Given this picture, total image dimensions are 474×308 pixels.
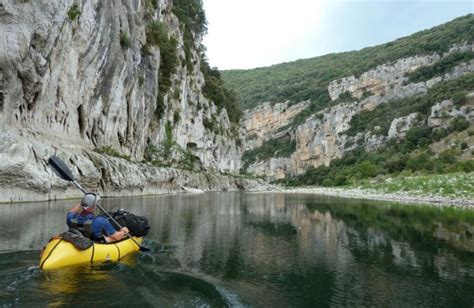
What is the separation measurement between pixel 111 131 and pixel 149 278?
32347mm

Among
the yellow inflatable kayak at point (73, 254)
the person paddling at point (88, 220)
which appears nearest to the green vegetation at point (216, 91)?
the person paddling at point (88, 220)

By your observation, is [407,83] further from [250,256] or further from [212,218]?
[250,256]

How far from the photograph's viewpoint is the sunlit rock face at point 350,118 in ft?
328

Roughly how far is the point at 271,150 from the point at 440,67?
70185mm

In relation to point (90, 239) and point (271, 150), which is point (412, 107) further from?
point (90, 239)

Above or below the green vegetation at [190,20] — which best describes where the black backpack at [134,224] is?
below

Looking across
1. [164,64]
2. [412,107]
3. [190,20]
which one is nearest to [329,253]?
[164,64]

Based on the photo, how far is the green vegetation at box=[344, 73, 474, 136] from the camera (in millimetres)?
79688

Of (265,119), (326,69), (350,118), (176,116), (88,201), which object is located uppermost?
(326,69)

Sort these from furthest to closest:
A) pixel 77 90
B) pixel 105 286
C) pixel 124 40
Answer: pixel 124 40 < pixel 77 90 < pixel 105 286

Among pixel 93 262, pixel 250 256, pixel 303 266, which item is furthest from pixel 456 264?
pixel 93 262

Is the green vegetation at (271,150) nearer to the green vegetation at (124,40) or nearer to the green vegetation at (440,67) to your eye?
the green vegetation at (440,67)

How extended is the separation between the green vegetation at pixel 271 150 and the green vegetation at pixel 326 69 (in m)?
16.6

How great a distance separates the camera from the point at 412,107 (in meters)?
91.9
